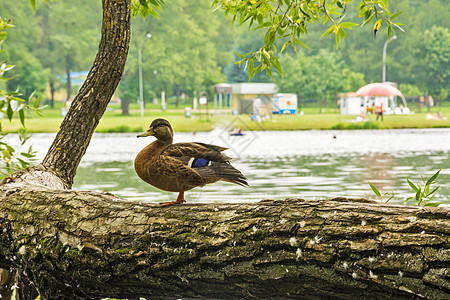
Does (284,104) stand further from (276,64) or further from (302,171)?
(276,64)

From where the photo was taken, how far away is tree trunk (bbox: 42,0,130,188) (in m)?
4.93

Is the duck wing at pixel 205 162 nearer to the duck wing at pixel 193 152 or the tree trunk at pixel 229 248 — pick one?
the duck wing at pixel 193 152

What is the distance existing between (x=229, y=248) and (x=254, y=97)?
2212 inches

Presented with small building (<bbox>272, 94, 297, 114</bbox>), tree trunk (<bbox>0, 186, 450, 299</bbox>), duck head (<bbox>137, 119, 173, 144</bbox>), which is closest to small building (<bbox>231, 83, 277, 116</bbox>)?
small building (<bbox>272, 94, 297, 114</bbox>)

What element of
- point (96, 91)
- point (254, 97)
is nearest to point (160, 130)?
point (96, 91)

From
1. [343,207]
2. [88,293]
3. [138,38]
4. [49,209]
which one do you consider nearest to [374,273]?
[343,207]

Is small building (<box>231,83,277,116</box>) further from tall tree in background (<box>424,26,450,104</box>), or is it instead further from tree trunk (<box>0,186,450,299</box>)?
tree trunk (<box>0,186,450,299</box>)

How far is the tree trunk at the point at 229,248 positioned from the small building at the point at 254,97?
49.8m

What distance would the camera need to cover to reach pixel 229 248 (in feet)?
10.0

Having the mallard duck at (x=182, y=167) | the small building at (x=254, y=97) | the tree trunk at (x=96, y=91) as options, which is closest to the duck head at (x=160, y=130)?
the mallard duck at (x=182, y=167)

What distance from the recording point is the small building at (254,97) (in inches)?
2149

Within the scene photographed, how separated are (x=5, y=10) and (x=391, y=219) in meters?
57.5

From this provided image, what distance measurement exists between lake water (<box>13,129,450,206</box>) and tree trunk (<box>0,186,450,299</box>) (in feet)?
12.4

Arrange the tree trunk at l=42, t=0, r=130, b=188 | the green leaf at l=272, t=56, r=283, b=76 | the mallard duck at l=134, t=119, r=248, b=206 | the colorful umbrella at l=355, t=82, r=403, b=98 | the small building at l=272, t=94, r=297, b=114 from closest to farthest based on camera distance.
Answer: the mallard duck at l=134, t=119, r=248, b=206, the green leaf at l=272, t=56, r=283, b=76, the tree trunk at l=42, t=0, r=130, b=188, the colorful umbrella at l=355, t=82, r=403, b=98, the small building at l=272, t=94, r=297, b=114
